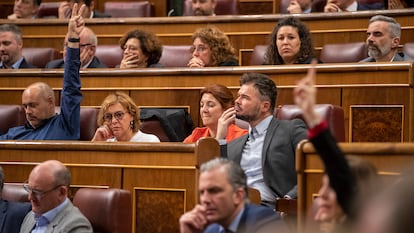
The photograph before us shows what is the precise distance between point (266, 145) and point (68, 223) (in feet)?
1.45

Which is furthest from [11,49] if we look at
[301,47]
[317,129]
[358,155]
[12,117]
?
[317,129]

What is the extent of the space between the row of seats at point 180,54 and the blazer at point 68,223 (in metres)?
1.01

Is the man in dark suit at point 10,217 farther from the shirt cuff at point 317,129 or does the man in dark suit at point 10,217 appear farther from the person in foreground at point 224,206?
the shirt cuff at point 317,129

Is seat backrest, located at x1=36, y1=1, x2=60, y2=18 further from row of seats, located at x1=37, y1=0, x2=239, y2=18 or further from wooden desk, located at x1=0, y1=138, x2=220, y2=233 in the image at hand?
wooden desk, located at x1=0, y1=138, x2=220, y2=233

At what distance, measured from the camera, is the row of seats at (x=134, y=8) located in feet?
9.39

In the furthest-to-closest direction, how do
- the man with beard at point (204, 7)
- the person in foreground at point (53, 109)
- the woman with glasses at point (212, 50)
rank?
1. the man with beard at point (204, 7)
2. the woman with glasses at point (212, 50)
3. the person in foreground at point (53, 109)

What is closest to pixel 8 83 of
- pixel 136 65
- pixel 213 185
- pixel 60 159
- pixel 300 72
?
pixel 136 65

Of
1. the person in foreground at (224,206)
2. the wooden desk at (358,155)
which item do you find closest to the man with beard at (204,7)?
the wooden desk at (358,155)

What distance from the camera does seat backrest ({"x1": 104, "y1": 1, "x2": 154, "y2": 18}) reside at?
2.99 meters

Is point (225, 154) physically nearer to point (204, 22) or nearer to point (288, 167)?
point (288, 167)

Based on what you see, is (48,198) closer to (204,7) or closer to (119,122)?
(119,122)

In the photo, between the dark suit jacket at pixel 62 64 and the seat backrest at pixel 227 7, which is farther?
the seat backrest at pixel 227 7

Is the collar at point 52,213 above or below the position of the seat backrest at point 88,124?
below

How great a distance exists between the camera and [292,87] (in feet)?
6.27
